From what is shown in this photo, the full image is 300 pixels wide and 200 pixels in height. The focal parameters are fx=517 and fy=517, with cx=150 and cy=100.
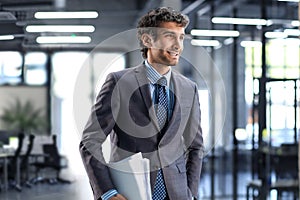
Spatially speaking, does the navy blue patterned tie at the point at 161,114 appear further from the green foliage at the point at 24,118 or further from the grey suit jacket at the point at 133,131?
the green foliage at the point at 24,118

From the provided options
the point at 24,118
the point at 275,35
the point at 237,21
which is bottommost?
the point at 24,118

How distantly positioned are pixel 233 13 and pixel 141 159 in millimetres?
5486

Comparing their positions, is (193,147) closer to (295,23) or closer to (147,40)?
(147,40)

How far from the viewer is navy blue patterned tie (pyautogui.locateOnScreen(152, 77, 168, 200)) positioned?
1.74 metres

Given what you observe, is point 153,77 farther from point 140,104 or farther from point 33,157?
point 33,157

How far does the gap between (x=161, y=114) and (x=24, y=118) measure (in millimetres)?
2080

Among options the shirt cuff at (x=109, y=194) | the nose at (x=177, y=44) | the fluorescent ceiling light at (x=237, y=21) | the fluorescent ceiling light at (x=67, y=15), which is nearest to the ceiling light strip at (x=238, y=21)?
the fluorescent ceiling light at (x=237, y=21)

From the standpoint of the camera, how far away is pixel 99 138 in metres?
1.72

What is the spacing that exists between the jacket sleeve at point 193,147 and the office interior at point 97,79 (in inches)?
6.7

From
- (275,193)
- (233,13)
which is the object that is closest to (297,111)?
(275,193)

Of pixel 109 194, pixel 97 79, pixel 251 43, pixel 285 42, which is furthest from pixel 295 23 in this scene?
pixel 109 194

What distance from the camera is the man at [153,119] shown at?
172cm

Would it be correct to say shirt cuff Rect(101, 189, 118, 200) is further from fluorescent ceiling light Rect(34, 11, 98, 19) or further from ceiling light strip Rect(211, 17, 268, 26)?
ceiling light strip Rect(211, 17, 268, 26)

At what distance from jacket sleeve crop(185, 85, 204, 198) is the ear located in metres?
0.25
